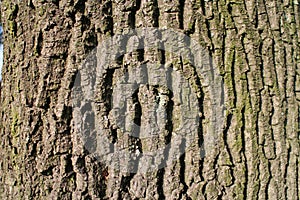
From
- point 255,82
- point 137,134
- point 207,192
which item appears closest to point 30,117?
point 137,134

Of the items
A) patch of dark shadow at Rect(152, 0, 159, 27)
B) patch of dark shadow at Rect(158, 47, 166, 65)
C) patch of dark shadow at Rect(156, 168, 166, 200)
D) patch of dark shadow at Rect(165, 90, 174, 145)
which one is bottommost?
patch of dark shadow at Rect(156, 168, 166, 200)

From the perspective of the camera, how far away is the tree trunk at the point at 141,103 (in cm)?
132

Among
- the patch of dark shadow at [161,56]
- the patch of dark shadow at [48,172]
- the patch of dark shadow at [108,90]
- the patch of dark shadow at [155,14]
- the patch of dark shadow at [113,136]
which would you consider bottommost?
the patch of dark shadow at [48,172]

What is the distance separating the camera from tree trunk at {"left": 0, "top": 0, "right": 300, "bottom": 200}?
1.32 m

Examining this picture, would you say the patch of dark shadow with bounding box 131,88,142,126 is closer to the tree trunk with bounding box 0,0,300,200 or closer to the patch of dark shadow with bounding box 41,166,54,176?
the tree trunk with bounding box 0,0,300,200

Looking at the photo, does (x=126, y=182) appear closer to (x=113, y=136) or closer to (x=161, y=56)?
(x=113, y=136)

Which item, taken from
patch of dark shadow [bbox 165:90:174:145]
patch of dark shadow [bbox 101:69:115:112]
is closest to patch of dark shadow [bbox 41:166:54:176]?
patch of dark shadow [bbox 101:69:115:112]

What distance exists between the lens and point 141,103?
52.6 inches

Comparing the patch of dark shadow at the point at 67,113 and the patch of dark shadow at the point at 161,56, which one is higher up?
the patch of dark shadow at the point at 161,56

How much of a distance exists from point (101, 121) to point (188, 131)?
28 cm

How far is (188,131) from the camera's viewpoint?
135 centimetres

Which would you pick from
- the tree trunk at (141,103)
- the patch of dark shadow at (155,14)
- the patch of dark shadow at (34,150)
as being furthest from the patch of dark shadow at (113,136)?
the patch of dark shadow at (155,14)

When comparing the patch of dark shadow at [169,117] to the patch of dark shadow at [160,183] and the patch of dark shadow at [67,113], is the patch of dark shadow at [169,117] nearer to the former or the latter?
the patch of dark shadow at [160,183]

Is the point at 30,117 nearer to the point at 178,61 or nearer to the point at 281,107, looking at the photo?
the point at 178,61
